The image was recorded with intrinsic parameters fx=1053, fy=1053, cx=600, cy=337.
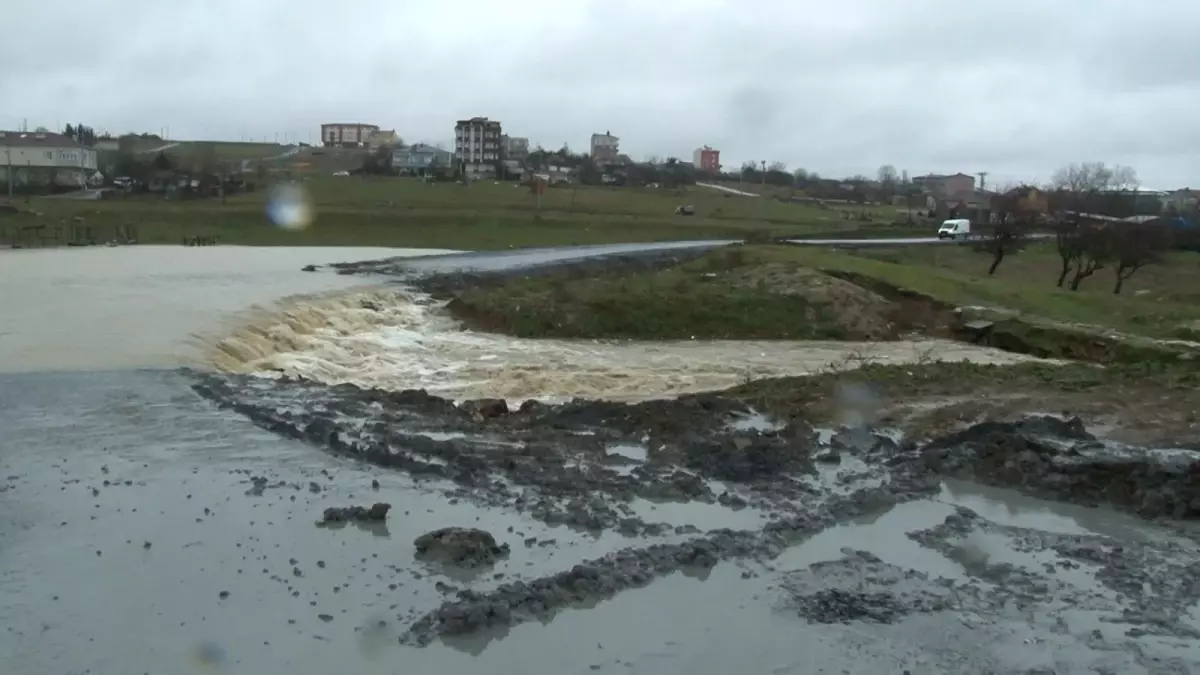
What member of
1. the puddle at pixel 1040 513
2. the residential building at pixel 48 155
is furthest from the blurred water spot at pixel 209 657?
the residential building at pixel 48 155

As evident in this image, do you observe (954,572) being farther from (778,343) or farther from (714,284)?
(714,284)

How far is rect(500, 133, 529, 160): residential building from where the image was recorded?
161000 mm

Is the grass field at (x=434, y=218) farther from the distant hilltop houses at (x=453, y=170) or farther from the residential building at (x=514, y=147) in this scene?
the residential building at (x=514, y=147)

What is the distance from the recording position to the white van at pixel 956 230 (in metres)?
63.9

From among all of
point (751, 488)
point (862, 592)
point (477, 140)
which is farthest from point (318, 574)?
point (477, 140)

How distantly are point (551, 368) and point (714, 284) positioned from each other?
12.0 meters

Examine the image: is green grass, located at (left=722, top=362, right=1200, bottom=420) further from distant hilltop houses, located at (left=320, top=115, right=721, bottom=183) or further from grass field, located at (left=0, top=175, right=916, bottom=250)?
distant hilltop houses, located at (left=320, top=115, right=721, bottom=183)

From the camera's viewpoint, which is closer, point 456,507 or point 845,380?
point 456,507

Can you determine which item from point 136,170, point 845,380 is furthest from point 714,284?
point 136,170

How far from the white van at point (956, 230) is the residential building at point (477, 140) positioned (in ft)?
310

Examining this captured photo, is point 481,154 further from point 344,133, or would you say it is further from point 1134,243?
point 1134,243

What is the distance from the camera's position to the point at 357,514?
8.88m

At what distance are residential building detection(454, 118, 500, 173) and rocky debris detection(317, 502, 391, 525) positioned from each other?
5704 inches

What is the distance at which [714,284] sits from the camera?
31000 mm
